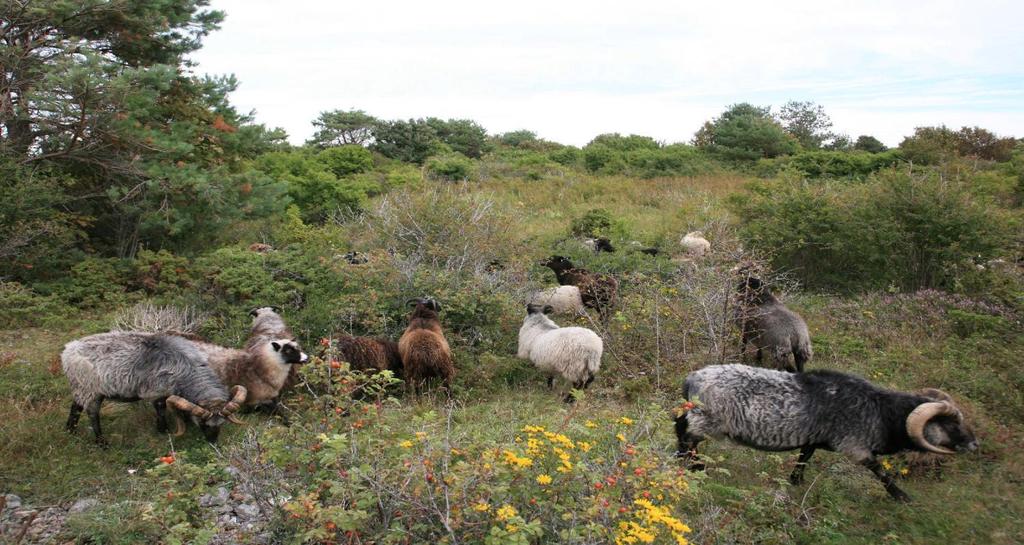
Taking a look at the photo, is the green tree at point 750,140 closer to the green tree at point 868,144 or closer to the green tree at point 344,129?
the green tree at point 868,144

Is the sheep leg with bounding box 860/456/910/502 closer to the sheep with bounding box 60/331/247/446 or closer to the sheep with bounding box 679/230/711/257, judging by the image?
the sheep with bounding box 60/331/247/446

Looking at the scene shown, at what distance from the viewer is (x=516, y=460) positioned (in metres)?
3.43

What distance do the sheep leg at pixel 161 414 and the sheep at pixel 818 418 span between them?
16.5 ft

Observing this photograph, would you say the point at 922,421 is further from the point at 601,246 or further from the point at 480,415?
the point at 601,246

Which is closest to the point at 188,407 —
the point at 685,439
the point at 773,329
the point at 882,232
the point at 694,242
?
the point at 685,439

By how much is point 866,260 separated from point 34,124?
15.0m

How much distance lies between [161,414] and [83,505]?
128 cm

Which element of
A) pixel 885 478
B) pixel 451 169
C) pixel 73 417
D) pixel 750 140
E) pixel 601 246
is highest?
pixel 750 140

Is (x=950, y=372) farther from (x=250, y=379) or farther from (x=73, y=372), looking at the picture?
(x=73, y=372)

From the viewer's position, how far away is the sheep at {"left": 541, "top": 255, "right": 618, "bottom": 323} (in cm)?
1017

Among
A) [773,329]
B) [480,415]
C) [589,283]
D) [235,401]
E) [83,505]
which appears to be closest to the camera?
[83,505]

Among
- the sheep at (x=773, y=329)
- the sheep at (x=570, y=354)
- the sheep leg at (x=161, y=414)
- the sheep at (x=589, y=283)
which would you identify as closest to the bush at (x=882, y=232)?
the sheep at (x=773, y=329)

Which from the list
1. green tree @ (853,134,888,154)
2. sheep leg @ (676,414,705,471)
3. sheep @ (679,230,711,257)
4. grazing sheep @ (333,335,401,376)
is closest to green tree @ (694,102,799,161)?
green tree @ (853,134,888,154)

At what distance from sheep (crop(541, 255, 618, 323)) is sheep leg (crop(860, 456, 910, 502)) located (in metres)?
4.30
